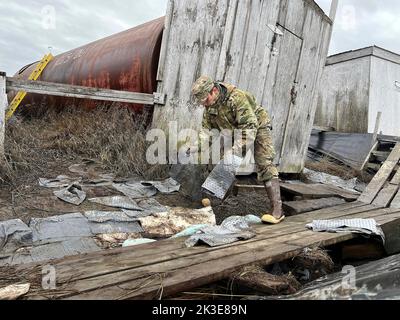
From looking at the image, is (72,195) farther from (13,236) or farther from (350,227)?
(350,227)

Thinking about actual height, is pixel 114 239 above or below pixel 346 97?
below

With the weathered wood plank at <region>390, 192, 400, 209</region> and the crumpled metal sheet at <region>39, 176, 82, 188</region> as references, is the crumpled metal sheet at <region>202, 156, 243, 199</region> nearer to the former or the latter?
the crumpled metal sheet at <region>39, 176, 82, 188</region>

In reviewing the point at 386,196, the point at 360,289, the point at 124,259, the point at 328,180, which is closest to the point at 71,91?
the point at 124,259

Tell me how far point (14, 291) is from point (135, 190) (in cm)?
245

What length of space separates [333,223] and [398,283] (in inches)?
54.2

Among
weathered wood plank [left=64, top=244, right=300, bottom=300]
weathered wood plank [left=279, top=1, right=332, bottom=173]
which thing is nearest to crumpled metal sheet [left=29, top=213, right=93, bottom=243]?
weathered wood plank [left=64, top=244, right=300, bottom=300]

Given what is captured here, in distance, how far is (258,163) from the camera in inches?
157

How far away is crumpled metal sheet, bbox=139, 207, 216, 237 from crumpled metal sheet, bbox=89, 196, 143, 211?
303mm

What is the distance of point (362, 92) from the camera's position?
423 inches

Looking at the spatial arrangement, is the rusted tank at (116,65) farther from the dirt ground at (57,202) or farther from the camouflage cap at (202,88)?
the camouflage cap at (202,88)

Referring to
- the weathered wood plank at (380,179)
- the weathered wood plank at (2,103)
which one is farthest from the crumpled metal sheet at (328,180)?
the weathered wood plank at (2,103)

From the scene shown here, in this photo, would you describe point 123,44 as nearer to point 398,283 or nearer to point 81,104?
point 81,104

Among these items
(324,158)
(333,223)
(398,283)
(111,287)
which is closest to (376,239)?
(333,223)

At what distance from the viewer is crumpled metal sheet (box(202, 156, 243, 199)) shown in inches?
148
